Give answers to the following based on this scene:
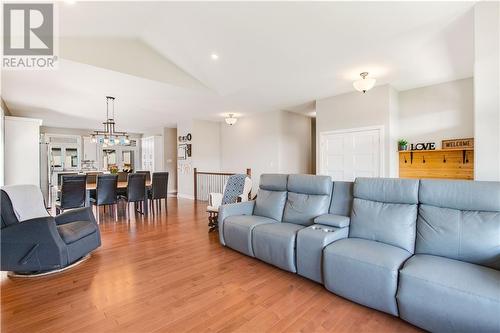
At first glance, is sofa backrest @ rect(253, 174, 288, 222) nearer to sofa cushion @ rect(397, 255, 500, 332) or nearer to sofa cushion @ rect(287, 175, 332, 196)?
sofa cushion @ rect(287, 175, 332, 196)

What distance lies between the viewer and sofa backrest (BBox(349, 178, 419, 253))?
2.26 metres

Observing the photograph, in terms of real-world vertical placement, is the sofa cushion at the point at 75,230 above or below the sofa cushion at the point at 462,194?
below

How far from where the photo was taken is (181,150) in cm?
859

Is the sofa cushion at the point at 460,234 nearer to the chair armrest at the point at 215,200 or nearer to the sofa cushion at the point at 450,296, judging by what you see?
the sofa cushion at the point at 450,296

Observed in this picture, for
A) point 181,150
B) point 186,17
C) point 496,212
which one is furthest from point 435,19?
point 181,150

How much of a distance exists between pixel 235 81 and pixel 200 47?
1035mm

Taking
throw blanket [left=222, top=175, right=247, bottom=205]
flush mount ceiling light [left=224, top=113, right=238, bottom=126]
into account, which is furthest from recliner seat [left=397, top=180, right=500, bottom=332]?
flush mount ceiling light [left=224, top=113, right=238, bottom=126]

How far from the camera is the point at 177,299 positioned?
2150 mm

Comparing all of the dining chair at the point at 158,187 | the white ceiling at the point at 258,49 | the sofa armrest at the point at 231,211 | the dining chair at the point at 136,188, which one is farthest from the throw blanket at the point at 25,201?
the dining chair at the point at 158,187

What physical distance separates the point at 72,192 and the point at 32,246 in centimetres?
237

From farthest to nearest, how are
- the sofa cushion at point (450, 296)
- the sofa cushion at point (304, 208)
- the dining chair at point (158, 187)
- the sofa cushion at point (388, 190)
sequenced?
1. the dining chair at point (158, 187)
2. the sofa cushion at point (304, 208)
3. the sofa cushion at point (388, 190)
4. the sofa cushion at point (450, 296)

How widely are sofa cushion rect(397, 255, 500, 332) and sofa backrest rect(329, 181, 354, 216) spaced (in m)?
1.00

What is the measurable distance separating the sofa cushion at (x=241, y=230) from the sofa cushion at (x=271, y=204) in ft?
0.34

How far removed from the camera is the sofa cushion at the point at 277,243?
2596 mm
